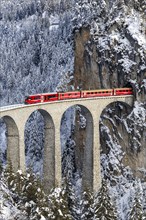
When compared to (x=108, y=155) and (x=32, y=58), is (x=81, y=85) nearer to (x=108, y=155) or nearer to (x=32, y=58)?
(x=108, y=155)

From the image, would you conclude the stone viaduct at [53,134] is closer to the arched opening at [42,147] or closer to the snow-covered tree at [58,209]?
the arched opening at [42,147]

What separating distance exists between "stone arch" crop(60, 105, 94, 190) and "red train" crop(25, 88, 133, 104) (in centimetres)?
180

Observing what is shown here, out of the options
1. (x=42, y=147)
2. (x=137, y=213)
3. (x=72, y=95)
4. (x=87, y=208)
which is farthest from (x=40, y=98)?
(x=42, y=147)

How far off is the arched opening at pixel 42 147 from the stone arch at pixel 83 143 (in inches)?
219

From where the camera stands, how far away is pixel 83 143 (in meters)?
69.4

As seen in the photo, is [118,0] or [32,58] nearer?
[118,0]

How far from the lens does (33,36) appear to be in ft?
466

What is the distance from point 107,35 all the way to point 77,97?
14.6 m

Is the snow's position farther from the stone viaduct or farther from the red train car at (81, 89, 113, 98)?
the red train car at (81, 89, 113, 98)

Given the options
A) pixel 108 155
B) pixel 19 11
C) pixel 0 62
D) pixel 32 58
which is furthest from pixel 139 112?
pixel 19 11

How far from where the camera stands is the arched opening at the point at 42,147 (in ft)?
176

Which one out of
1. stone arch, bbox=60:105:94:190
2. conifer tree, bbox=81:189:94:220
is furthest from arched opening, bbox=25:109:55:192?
conifer tree, bbox=81:189:94:220

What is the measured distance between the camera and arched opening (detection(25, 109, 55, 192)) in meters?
53.8

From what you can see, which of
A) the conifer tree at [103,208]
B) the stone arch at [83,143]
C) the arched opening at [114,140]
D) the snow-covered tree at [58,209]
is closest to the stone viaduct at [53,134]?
the stone arch at [83,143]
